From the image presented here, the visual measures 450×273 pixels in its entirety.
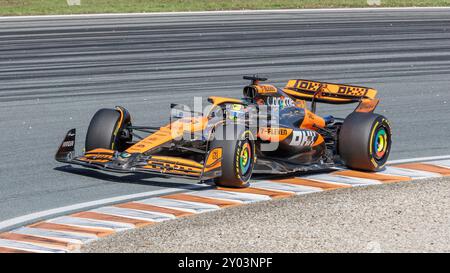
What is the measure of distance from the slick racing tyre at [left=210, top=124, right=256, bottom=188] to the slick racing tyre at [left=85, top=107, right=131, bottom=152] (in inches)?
56.3

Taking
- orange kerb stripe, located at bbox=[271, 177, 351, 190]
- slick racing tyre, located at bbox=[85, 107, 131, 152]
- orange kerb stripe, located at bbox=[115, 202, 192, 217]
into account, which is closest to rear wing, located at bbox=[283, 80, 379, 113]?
orange kerb stripe, located at bbox=[271, 177, 351, 190]

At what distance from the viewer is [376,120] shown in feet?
36.7

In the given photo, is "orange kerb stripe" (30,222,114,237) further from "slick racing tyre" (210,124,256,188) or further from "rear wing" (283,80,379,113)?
"rear wing" (283,80,379,113)

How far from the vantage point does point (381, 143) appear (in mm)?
11391

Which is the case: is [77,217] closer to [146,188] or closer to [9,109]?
[146,188]

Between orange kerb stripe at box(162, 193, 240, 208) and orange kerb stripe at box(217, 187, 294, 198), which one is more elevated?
orange kerb stripe at box(217, 187, 294, 198)

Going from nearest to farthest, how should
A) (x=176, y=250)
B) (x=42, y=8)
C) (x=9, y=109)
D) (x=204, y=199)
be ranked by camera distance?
(x=176, y=250) < (x=204, y=199) < (x=9, y=109) < (x=42, y=8)

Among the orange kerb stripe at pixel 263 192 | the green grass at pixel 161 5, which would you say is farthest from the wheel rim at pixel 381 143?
the green grass at pixel 161 5

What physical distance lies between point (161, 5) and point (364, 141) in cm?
2436

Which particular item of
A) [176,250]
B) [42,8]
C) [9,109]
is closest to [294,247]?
[176,250]

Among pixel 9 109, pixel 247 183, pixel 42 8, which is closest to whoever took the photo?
pixel 247 183

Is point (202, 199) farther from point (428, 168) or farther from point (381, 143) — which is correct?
point (428, 168)

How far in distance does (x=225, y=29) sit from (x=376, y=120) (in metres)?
16.5

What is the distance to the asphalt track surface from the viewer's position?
11578 millimetres
